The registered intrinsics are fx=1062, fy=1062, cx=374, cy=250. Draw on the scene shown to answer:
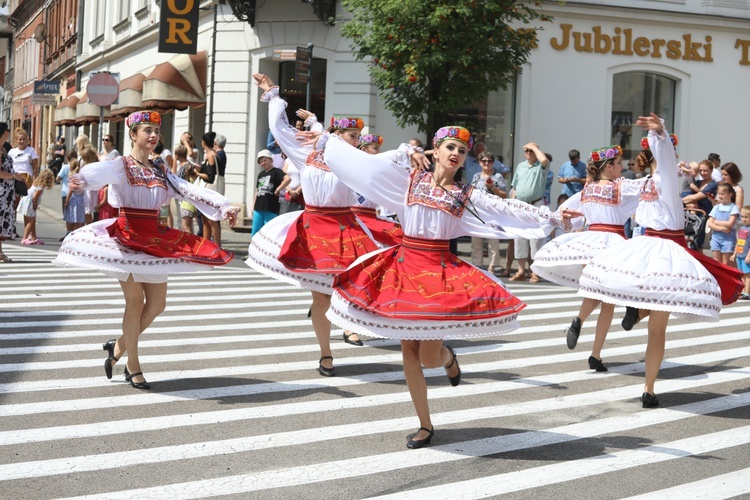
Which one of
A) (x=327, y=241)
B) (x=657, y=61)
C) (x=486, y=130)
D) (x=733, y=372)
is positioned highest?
(x=657, y=61)

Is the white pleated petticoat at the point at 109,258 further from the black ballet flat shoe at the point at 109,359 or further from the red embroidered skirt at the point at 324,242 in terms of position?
the red embroidered skirt at the point at 324,242

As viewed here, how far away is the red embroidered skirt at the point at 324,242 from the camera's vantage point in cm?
859

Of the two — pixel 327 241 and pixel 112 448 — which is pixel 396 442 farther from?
pixel 327 241

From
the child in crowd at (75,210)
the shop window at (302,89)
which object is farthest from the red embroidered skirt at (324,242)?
the shop window at (302,89)

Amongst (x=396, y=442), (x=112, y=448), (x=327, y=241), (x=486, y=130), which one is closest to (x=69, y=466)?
(x=112, y=448)

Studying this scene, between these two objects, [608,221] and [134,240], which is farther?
[608,221]

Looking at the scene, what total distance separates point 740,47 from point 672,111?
2.29 metres

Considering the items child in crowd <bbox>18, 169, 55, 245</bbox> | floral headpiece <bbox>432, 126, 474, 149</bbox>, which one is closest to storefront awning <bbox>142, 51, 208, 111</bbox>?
child in crowd <bbox>18, 169, 55, 245</bbox>

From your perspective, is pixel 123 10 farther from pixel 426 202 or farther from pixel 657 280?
pixel 426 202

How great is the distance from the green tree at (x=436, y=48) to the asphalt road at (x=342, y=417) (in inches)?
324

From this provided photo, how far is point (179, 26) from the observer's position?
24609 millimetres

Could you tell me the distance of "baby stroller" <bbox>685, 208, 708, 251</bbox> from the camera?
47.7ft

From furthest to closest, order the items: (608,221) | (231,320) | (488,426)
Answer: (231,320) → (608,221) → (488,426)

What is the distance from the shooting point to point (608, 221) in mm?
9492
